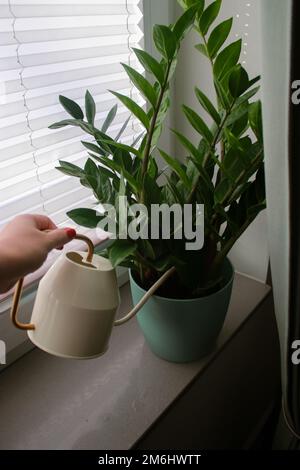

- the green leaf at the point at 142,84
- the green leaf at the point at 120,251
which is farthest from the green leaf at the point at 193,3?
the green leaf at the point at 120,251

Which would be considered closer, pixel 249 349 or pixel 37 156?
pixel 37 156

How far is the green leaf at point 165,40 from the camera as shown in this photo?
0.50 m

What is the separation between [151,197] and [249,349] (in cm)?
58

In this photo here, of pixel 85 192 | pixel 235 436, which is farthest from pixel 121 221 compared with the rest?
pixel 235 436

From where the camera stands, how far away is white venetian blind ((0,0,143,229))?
2.07 feet

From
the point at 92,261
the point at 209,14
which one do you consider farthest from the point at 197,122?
the point at 92,261

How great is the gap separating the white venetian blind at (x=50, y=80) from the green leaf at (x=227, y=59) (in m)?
0.28

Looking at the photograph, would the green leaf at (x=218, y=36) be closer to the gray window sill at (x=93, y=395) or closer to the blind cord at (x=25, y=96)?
the blind cord at (x=25, y=96)

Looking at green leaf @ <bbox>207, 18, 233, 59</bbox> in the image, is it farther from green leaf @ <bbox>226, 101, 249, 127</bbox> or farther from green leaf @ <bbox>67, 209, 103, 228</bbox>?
green leaf @ <bbox>67, 209, 103, 228</bbox>

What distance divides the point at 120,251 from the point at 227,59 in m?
0.31

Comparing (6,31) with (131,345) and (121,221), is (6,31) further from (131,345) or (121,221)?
(131,345)

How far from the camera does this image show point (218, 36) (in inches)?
23.0

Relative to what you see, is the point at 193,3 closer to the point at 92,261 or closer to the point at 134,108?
the point at 134,108
